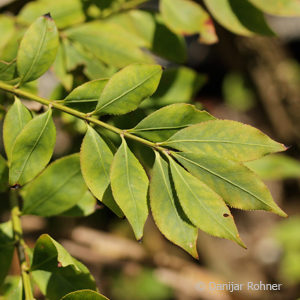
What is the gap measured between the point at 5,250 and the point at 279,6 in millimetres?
723

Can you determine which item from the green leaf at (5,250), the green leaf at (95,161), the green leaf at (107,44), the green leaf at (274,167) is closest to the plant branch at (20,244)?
the green leaf at (5,250)

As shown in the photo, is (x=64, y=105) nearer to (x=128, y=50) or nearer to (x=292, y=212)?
(x=128, y=50)

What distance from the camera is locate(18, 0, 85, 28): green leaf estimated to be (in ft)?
3.14

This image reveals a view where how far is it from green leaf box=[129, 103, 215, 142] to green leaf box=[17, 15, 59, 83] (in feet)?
0.65

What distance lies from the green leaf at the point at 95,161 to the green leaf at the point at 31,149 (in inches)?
2.3

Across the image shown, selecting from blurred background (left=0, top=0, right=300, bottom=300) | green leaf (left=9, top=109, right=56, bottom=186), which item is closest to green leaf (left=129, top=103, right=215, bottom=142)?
green leaf (left=9, top=109, right=56, bottom=186)

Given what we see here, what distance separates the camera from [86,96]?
0.68 metres

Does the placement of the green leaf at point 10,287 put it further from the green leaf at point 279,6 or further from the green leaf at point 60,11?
the green leaf at point 279,6

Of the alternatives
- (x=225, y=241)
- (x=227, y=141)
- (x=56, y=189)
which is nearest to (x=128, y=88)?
(x=227, y=141)

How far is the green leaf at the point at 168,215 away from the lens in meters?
0.62

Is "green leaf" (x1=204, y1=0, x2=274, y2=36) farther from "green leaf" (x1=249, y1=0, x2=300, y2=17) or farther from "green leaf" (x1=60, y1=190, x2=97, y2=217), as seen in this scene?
"green leaf" (x1=60, y1=190, x2=97, y2=217)

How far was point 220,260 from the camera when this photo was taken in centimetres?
205

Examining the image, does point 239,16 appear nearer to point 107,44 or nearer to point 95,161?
point 107,44

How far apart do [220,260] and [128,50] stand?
140 centimetres
